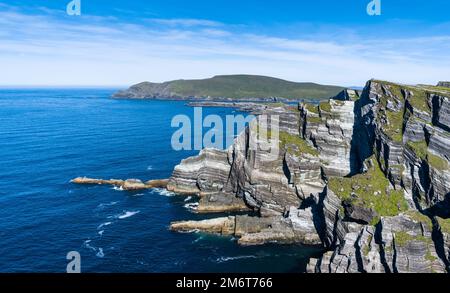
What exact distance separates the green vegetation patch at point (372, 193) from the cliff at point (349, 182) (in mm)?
196

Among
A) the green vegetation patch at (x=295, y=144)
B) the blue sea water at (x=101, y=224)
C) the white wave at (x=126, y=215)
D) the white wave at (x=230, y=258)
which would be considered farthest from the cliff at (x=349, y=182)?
the white wave at (x=126, y=215)

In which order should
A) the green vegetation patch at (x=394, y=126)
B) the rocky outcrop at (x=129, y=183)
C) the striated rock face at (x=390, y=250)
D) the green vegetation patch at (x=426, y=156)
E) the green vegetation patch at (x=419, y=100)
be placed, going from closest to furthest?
the striated rock face at (x=390, y=250)
the green vegetation patch at (x=426, y=156)
the green vegetation patch at (x=419, y=100)
the green vegetation patch at (x=394, y=126)
the rocky outcrop at (x=129, y=183)

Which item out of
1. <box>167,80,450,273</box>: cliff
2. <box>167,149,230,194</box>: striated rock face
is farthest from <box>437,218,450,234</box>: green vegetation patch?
<box>167,149,230,194</box>: striated rock face

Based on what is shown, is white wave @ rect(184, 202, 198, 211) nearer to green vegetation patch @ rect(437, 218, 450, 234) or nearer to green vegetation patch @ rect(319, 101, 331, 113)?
green vegetation patch @ rect(319, 101, 331, 113)

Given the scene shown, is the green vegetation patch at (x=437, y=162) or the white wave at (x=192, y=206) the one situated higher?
the green vegetation patch at (x=437, y=162)

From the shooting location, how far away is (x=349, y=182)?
77.1 m

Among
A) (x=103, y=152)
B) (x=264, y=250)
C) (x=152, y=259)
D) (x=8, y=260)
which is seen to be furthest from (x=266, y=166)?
(x=103, y=152)

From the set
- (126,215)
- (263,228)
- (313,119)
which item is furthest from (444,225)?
(126,215)

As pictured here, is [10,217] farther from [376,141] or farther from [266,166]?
[376,141]

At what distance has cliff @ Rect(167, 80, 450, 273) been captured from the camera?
6119 centimetres

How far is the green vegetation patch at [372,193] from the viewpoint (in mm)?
72250

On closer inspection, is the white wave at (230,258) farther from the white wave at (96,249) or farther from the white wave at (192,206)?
the white wave at (192,206)

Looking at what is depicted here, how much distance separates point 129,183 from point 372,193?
63.8 m

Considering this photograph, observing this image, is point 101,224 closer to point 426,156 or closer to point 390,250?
point 390,250
